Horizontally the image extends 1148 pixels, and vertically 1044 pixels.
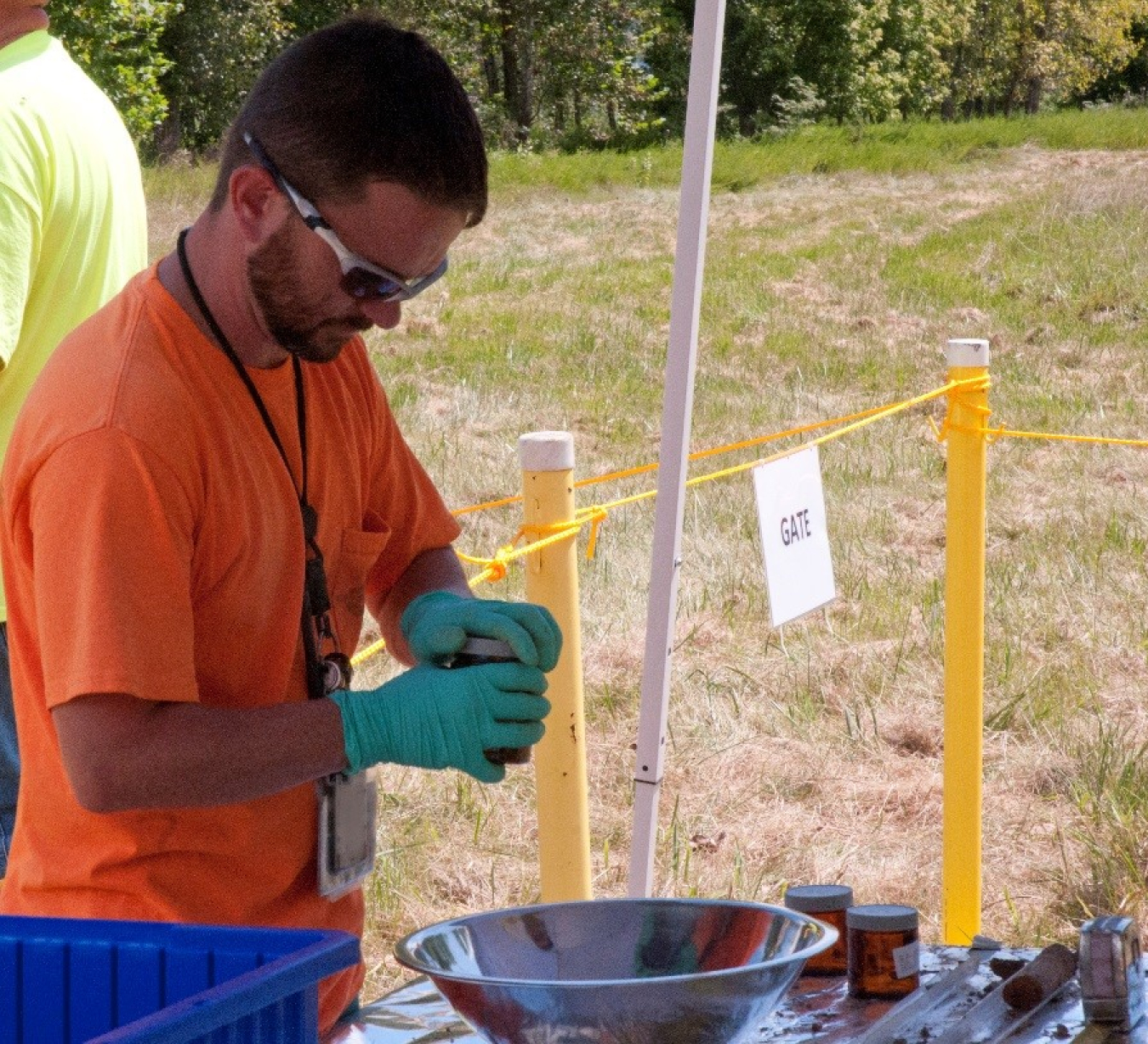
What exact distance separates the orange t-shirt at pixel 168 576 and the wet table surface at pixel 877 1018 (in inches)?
2.8

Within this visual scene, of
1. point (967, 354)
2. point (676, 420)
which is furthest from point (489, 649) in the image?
point (967, 354)

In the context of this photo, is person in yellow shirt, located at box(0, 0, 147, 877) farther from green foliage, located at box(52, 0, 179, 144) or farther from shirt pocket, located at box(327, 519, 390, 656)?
green foliage, located at box(52, 0, 179, 144)

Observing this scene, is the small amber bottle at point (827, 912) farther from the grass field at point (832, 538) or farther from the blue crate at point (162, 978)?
the grass field at point (832, 538)

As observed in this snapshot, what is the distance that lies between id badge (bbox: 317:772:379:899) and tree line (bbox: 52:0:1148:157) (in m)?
19.9

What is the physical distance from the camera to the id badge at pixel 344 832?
1487 millimetres

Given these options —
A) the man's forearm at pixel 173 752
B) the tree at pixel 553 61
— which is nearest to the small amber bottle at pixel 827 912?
the man's forearm at pixel 173 752

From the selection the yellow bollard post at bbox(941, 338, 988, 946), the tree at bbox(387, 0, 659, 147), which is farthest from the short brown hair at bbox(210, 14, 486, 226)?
the tree at bbox(387, 0, 659, 147)

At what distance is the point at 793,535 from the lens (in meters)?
2.69

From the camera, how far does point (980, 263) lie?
13328 millimetres

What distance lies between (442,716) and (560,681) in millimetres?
1090

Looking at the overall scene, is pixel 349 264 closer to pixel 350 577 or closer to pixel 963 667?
pixel 350 577

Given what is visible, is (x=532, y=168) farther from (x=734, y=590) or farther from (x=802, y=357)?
(x=734, y=590)

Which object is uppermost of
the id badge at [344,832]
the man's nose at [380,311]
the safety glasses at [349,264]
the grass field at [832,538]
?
the safety glasses at [349,264]

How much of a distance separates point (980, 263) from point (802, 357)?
11.4 ft
